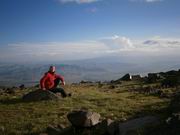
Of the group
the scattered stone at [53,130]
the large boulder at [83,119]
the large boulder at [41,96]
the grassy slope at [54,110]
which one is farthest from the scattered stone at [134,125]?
the large boulder at [41,96]

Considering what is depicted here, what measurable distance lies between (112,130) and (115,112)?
20.2ft

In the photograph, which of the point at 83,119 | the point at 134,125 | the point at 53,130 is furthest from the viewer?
the point at 53,130

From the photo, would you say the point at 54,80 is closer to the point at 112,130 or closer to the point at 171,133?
the point at 112,130

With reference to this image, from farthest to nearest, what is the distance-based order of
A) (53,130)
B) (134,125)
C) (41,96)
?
(41,96), (53,130), (134,125)

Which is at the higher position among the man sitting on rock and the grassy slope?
the man sitting on rock

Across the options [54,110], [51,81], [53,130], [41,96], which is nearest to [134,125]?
[53,130]

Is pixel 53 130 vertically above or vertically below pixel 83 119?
below

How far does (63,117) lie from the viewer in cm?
2183

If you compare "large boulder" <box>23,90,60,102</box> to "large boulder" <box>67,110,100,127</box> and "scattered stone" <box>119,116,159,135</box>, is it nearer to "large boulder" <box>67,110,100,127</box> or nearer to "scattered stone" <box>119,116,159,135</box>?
"large boulder" <box>67,110,100,127</box>

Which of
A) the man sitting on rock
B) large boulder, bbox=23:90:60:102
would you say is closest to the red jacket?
the man sitting on rock

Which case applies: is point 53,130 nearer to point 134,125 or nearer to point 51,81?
point 134,125

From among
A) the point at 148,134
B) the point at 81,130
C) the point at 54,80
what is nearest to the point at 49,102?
the point at 54,80

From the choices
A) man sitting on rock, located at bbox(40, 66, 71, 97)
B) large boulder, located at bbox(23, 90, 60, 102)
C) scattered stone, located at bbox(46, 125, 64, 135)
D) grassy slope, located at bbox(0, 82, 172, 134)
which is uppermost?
man sitting on rock, located at bbox(40, 66, 71, 97)

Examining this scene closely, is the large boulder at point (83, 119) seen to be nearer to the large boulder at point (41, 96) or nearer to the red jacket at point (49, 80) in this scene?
the large boulder at point (41, 96)
